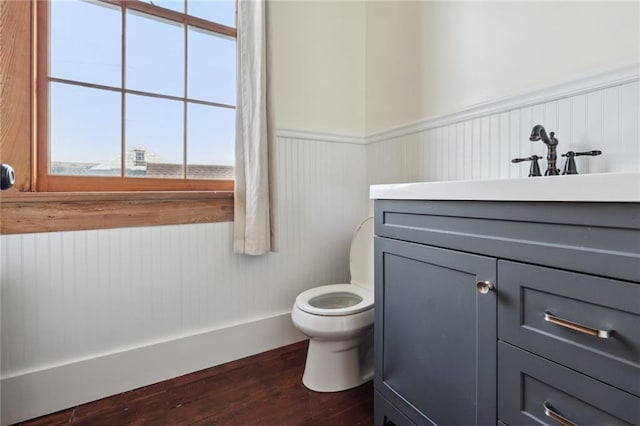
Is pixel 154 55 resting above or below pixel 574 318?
above

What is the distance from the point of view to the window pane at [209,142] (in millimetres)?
1616

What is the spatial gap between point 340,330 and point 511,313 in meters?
0.71

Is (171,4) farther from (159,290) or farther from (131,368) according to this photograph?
(131,368)

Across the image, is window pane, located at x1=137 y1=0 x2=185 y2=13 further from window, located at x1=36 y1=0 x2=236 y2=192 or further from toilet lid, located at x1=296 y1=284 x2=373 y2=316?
toilet lid, located at x1=296 y1=284 x2=373 y2=316

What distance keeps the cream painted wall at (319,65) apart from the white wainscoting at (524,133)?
362 millimetres

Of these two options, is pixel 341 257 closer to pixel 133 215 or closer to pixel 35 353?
pixel 133 215

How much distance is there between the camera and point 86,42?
137 centimetres

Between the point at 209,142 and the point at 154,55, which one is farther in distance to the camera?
the point at 209,142

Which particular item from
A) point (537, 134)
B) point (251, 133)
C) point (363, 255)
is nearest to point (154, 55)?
point (251, 133)

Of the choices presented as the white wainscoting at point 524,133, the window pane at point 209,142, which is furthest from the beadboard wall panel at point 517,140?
the window pane at point 209,142

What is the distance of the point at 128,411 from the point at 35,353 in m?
0.42

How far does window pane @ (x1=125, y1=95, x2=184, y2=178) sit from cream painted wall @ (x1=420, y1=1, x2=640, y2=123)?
49.3 inches

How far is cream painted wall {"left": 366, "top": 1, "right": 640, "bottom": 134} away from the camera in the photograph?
3.40 feet

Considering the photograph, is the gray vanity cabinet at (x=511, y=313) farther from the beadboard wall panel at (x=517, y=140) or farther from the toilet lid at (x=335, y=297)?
the beadboard wall panel at (x=517, y=140)
